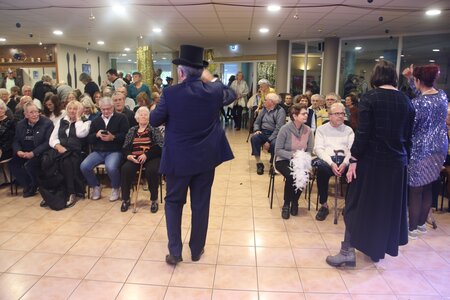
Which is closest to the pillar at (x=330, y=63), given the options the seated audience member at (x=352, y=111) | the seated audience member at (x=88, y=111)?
the seated audience member at (x=352, y=111)

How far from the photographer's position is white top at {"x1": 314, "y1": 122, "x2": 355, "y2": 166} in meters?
3.57

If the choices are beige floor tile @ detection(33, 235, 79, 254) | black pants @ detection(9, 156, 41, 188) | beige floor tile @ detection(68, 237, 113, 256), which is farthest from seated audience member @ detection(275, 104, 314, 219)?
black pants @ detection(9, 156, 41, 188)

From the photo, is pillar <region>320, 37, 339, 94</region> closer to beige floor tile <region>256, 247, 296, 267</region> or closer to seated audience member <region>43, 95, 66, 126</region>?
seated audience member <region>43, 95, 66, 126</region>

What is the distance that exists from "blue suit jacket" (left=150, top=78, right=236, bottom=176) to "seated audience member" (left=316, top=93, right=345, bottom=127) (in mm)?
2622

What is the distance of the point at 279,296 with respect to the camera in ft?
7.57

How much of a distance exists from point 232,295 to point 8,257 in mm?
1827

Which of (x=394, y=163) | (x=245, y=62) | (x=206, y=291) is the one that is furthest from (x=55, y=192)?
(x=245, y=62)

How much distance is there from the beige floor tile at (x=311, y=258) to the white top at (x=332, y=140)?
1.00 metres

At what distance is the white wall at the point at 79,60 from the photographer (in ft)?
38.7

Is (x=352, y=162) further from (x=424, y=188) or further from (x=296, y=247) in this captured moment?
(x=424, y=188)

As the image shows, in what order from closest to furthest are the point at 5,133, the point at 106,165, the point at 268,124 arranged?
the point at 106,165 → the point at 5,133 → the point at 268,124

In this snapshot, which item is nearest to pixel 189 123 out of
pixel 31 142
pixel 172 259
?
pixel 172 259

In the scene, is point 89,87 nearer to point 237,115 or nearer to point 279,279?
point 237,115

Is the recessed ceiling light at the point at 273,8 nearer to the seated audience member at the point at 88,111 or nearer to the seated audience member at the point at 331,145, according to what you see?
the seated audience member at the point at 331,145
